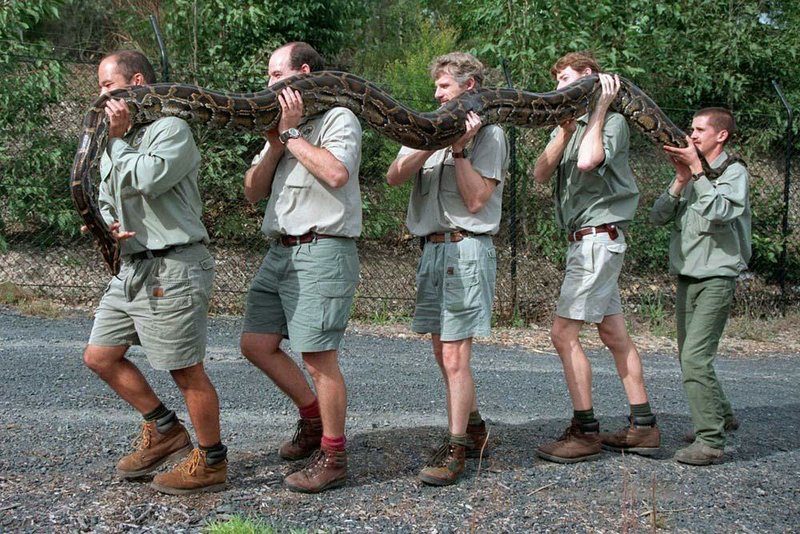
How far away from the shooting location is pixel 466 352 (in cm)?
491

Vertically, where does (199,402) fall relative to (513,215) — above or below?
below

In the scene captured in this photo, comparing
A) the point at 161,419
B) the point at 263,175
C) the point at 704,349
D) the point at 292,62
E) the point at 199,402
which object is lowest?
the point at 161,419

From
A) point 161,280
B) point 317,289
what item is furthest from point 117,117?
point 317,289

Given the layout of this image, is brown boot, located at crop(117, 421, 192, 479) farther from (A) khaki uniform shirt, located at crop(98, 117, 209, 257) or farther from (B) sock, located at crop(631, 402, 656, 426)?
(B) sock, located at crop(631, 402, 656, 426)

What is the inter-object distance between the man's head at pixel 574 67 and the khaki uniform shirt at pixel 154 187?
2.83 metres

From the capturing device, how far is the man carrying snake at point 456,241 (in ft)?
15.9

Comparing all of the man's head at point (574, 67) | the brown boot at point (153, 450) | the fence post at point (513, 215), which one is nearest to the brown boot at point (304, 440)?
the brown boot at point (153, 450)

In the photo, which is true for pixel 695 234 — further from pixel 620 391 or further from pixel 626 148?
pixel 620 391

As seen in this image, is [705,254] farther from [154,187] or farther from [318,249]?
[154,187]

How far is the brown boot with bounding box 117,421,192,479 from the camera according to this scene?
4.49 meters

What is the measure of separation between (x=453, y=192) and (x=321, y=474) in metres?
1.88

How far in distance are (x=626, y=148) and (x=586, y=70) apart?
67cm

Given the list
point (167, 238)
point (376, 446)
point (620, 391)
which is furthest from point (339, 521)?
point (620, 391)

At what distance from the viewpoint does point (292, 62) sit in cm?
490
